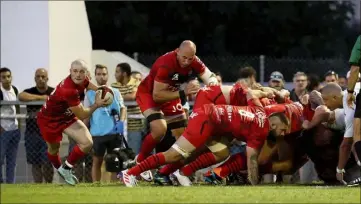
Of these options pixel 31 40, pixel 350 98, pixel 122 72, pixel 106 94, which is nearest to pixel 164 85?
pixel 106 94

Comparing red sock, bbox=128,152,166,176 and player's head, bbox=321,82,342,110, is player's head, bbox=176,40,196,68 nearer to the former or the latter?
red sock, bbox=128,152,166,176

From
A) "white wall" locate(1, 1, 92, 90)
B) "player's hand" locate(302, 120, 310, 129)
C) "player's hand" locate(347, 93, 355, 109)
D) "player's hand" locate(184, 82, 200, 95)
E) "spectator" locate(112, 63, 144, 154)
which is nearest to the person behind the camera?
"player's hand" locate(347, 93, 355, 109)

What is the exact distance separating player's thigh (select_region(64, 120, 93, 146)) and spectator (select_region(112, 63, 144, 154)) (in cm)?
306

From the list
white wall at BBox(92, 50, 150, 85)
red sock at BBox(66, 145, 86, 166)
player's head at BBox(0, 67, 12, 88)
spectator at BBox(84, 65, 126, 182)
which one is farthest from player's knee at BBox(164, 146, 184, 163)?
white wall at BBox(92, 50, 150, 85)

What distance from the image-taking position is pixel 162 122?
17.0 m

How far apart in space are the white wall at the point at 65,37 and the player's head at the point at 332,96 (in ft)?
23.8

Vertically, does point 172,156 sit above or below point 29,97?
below

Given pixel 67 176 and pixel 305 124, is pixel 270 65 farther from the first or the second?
pixel 67 176

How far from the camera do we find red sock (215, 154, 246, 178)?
16984mm

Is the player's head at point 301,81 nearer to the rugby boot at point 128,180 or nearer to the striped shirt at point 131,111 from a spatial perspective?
the striped shirt at point 131,111

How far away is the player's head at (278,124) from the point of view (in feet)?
54.7

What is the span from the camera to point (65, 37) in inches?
954

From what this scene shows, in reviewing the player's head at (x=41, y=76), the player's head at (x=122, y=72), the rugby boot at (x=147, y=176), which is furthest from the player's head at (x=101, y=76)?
the rugby boot at (x=147, y=176)

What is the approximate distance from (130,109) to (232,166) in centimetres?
369
